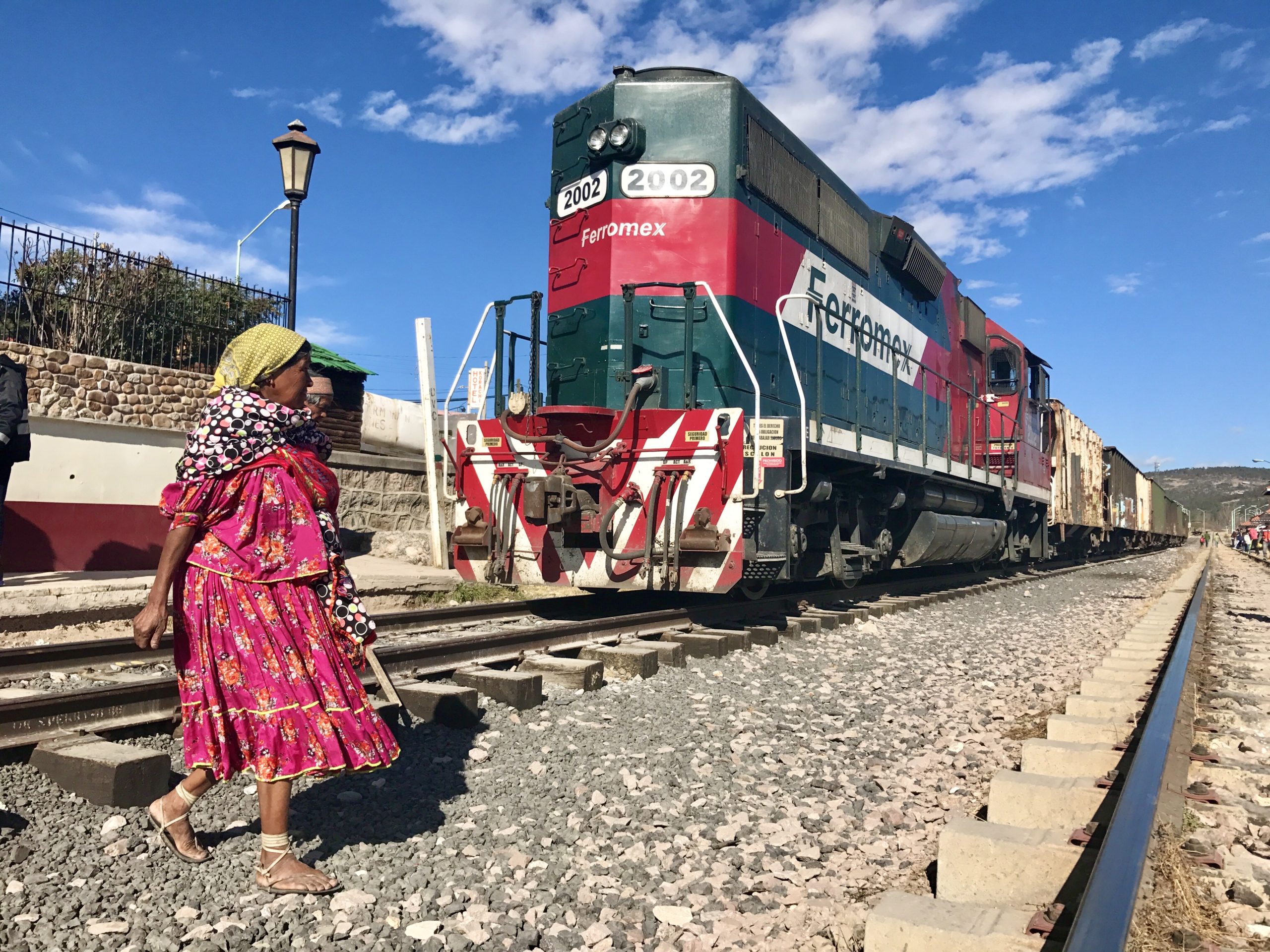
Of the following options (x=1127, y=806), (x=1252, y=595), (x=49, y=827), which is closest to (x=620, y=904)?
(x=1127, y=806)

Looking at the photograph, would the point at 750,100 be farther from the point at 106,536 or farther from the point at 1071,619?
the point at 106,536

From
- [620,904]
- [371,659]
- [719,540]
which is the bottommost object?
[620,904]

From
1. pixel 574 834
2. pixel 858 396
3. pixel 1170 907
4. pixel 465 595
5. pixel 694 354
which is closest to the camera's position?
pixel 1170 907

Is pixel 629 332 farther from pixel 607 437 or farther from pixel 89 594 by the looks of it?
pixel 89 594

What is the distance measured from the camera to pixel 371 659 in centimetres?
265

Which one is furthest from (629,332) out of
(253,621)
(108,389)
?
(108,389)

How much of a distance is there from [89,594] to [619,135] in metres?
4.69

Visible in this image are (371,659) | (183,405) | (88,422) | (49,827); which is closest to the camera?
(49,827)

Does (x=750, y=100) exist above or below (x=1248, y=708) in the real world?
above

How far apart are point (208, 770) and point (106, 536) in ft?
22.7

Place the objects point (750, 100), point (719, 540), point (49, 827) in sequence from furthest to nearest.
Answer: point (750, 100) → point (719, 540) → point (49, 827)

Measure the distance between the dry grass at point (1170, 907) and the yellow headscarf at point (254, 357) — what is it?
2.23 m

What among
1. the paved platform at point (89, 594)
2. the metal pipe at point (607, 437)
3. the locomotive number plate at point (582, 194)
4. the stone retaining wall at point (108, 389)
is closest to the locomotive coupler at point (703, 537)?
the metal pipe at point (607, 437)

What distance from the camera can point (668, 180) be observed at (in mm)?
6320
